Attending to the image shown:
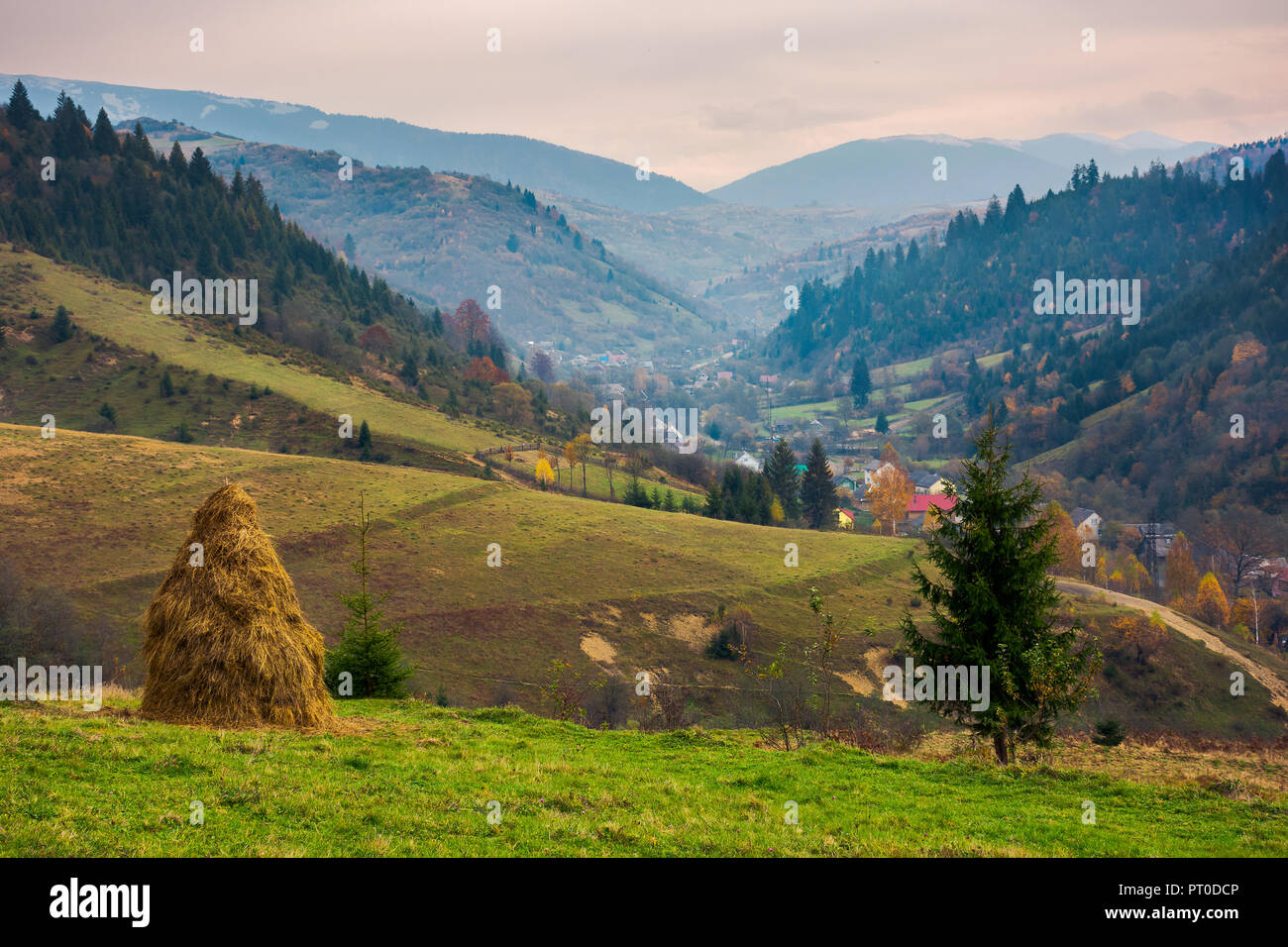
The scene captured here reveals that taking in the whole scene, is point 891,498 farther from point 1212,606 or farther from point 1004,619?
point 1004,619

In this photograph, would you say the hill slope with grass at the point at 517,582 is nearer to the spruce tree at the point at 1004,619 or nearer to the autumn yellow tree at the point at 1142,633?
the autumn yellow tree at the point at 1142,633

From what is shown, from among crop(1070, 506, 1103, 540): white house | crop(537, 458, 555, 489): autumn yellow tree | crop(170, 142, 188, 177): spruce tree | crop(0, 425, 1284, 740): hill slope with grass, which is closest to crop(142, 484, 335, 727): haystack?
crop(0, 425, 1284, 740): hill slope with grass

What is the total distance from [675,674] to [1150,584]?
96.3 meters

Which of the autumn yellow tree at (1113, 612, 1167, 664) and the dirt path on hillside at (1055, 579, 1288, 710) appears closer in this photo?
the dirt path on hillside at (1055, 579, 1288, 710)

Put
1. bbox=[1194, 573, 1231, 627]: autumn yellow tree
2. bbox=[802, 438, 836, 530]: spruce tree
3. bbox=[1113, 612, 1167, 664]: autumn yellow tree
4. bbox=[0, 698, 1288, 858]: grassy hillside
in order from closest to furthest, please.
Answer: bbox=[0, 698, 1288, 858]: grassy hillside < bbox=[1113, 612, 1167, 664]: autumn yellow tree < bbox=[1194, 573, 1231, 627]: autumn yellow tree < bbox=[802, 438, 836, 530]: spruce tree

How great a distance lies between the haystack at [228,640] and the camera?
18.3 meters

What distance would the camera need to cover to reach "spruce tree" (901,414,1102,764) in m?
23.4

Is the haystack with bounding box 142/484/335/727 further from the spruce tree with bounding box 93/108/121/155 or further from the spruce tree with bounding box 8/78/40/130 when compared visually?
the spruce tree with bounding box 8/78/40/130

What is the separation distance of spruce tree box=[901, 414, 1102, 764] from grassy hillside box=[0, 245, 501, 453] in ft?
294

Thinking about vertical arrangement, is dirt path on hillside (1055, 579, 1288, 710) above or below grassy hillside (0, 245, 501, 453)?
below

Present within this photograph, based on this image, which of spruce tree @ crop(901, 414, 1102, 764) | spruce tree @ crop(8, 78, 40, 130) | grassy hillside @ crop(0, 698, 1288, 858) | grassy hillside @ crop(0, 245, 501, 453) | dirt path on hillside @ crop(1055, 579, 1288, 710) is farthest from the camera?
spruce tree @ crop(8, 78, 40, 130)

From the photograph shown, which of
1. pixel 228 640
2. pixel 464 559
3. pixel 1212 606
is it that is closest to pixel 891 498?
pixel 1212 606
